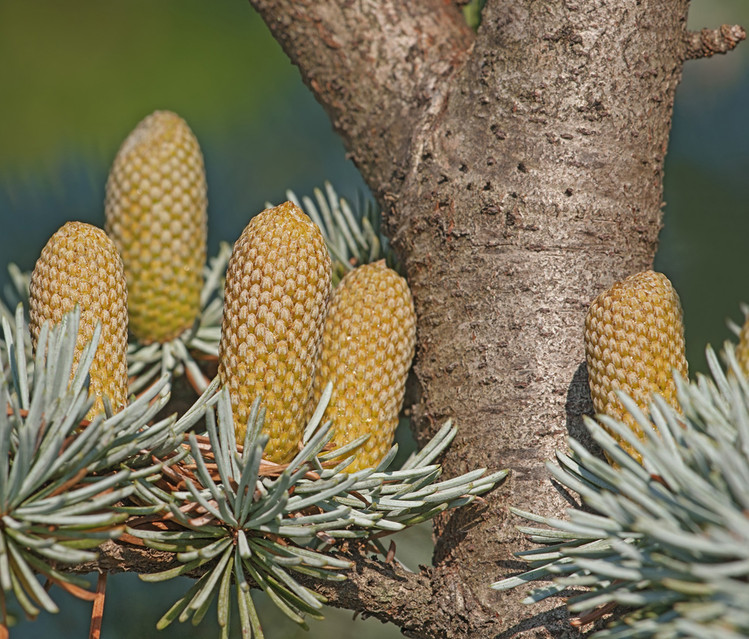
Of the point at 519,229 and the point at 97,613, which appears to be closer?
the point at 97,613

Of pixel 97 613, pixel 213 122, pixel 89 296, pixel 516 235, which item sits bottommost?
pixel 97 613

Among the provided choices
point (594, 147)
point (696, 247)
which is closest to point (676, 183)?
point (696, 247)

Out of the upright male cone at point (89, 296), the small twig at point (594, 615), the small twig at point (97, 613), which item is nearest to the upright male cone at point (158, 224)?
the upright male cone at point (89, 296)

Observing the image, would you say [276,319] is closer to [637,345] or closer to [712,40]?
[637,345]

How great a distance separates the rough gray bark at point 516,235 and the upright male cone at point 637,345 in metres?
0.08

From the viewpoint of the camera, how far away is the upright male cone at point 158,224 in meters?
0.65

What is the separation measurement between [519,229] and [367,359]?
0.15m

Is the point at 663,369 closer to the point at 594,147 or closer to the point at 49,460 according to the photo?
the point at 594,147

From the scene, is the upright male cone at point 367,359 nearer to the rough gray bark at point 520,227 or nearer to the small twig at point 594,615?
the rough gray bark at point 520,227

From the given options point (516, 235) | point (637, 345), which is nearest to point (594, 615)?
point (637, 345)

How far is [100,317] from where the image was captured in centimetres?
46

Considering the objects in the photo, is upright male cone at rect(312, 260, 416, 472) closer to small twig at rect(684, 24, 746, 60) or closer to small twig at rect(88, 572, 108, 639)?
small twig at rect(88, 572, 108, 639)

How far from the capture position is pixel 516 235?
0.55 m

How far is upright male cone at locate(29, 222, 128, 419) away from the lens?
0.45 metres
